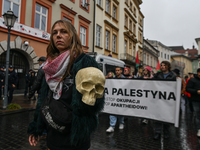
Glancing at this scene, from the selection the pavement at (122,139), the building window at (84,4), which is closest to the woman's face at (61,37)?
the pavement at (122,139)

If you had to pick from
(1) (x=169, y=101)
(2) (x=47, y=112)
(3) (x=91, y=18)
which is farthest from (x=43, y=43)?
(2) (x=47, y=112)

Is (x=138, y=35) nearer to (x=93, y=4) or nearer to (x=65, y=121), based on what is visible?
(x=93, y=4)

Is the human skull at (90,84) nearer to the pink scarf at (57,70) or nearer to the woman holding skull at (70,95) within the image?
the woman holding skull at (70,95)

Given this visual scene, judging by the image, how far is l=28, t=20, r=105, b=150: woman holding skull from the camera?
1.05 m

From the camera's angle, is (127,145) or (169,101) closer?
(127,145)

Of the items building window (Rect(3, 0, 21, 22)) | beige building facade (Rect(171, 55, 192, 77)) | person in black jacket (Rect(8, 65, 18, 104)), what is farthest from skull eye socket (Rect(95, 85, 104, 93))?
beige building facade (Rect(171, 55, 192, 77))

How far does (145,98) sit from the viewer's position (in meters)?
4.66

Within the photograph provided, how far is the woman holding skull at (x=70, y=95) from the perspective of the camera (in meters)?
1.05

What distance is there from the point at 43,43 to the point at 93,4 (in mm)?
8710

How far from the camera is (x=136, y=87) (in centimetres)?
483

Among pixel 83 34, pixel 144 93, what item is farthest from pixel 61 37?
pixel 83 34

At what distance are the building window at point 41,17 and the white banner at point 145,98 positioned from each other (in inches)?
369

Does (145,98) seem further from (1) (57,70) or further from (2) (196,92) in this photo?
(1) (57,70)

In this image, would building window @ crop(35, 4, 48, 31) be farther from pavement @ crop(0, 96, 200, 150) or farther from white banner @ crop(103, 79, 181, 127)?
white banner @ crop(103, 79, 181, 127)
